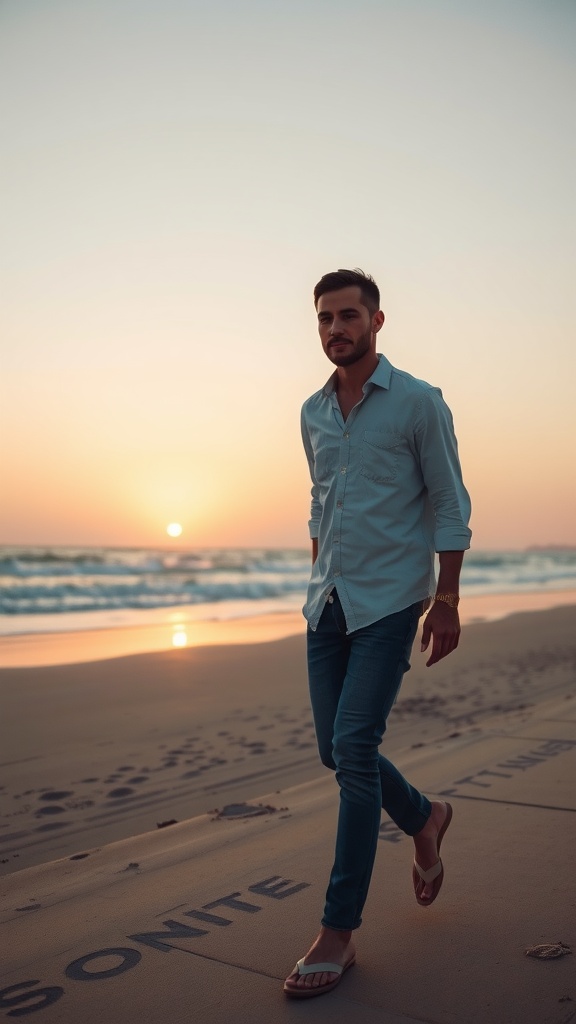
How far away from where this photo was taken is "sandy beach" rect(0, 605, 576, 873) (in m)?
4.40

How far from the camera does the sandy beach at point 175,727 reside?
4.40 metres

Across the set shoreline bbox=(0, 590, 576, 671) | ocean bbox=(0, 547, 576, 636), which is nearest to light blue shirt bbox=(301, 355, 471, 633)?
shoreline bbox=(0, 590, 576, 671)

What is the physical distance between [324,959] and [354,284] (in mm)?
1997

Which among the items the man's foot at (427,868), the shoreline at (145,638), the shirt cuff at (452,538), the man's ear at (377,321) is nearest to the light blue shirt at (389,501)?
the shirt cuff at (452,538)

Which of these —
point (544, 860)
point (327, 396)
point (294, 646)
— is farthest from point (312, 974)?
point (294, 646)

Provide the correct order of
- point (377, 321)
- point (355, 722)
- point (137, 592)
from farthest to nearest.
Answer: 1. point (137, 592)
2. point (377, 321)
3. point (355, 722)

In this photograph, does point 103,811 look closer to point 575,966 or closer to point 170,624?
point 575,966

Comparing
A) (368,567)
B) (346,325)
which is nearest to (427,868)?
(368,567)

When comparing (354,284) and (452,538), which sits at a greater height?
(354,284)

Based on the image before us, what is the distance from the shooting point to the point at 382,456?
273 centimetres

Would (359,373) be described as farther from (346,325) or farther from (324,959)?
(324,959)

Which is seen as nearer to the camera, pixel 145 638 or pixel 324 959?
pixel 324 959

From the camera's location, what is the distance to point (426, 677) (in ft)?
29.1

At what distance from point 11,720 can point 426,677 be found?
4164mm
